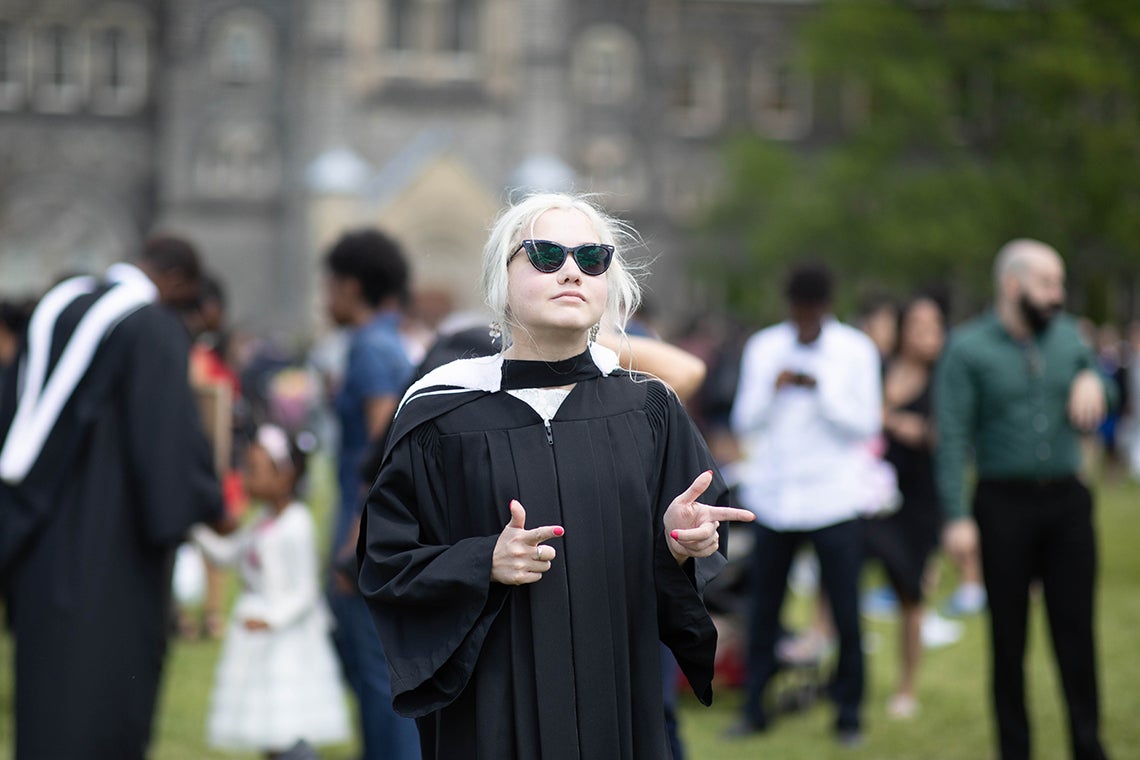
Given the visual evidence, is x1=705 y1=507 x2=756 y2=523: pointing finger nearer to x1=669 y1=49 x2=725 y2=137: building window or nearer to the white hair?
the white hair

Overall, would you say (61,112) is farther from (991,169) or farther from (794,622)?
(794,622)

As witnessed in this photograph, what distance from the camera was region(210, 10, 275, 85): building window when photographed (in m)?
41.3

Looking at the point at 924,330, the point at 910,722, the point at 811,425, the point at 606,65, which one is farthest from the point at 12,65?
the point at 910,722

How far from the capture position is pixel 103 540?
4.86 m

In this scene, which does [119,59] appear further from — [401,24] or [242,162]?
[401,24]

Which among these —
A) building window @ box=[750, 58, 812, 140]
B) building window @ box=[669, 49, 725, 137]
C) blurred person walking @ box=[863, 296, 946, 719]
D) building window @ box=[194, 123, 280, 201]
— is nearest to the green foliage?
building window @ box=[669, 49, 725, 137]

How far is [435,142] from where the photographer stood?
131 ft

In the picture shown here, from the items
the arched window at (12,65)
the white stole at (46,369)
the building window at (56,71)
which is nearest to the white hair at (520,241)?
the white stole at (46,369)

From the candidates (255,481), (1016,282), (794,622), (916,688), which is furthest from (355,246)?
(794,622)

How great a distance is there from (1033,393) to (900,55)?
2820 centimetres

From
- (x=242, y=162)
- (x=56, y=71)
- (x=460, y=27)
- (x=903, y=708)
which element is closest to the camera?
(x=903, y=708)

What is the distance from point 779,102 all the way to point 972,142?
43.7 feet

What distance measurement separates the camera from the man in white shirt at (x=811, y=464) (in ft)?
22.9

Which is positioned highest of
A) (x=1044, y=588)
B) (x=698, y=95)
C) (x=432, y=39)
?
(x=432, y=39)
